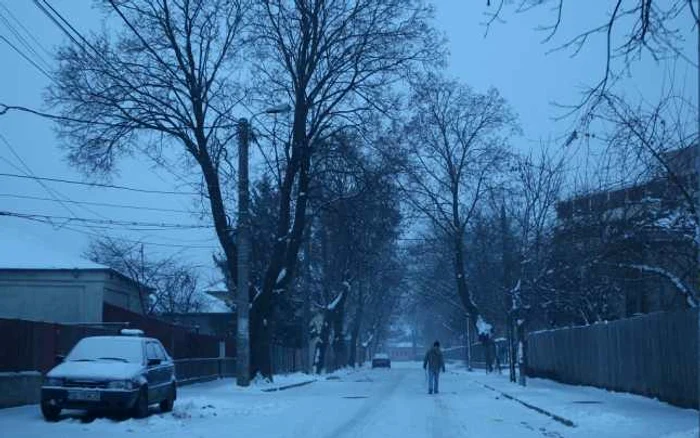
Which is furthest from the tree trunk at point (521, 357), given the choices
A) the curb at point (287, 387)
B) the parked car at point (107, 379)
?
the parked car at point (107, 379)

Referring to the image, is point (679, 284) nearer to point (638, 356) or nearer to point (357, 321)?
point (638, 356)

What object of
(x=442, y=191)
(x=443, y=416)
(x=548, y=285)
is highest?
(x=442, y=191)

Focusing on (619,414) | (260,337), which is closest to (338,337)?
(260,337)

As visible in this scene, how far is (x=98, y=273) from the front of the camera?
3688 centimetres

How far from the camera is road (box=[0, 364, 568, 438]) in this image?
1566 centimetres

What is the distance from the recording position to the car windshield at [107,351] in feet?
60.0

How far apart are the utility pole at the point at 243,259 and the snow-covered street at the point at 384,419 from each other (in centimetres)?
391

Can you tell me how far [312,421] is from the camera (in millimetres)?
18453

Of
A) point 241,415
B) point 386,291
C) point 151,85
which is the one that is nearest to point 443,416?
point 241,415

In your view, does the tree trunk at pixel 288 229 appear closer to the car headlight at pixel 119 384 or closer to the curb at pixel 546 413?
the curb at pixel 546 413

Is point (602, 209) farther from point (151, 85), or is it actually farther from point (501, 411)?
point (151, 85)

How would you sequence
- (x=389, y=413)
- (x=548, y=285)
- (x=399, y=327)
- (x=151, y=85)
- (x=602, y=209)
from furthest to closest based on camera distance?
(x=399, y=327)
(x=548, y=285)
(x=151, y=85)
(x=602, y=209)
(x=389, y=413)

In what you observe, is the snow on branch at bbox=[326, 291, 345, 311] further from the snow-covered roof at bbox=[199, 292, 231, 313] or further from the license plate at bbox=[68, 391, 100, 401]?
the license plate at bbox=[68, 391, 100, 401]

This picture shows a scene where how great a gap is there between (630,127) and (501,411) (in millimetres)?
7033
